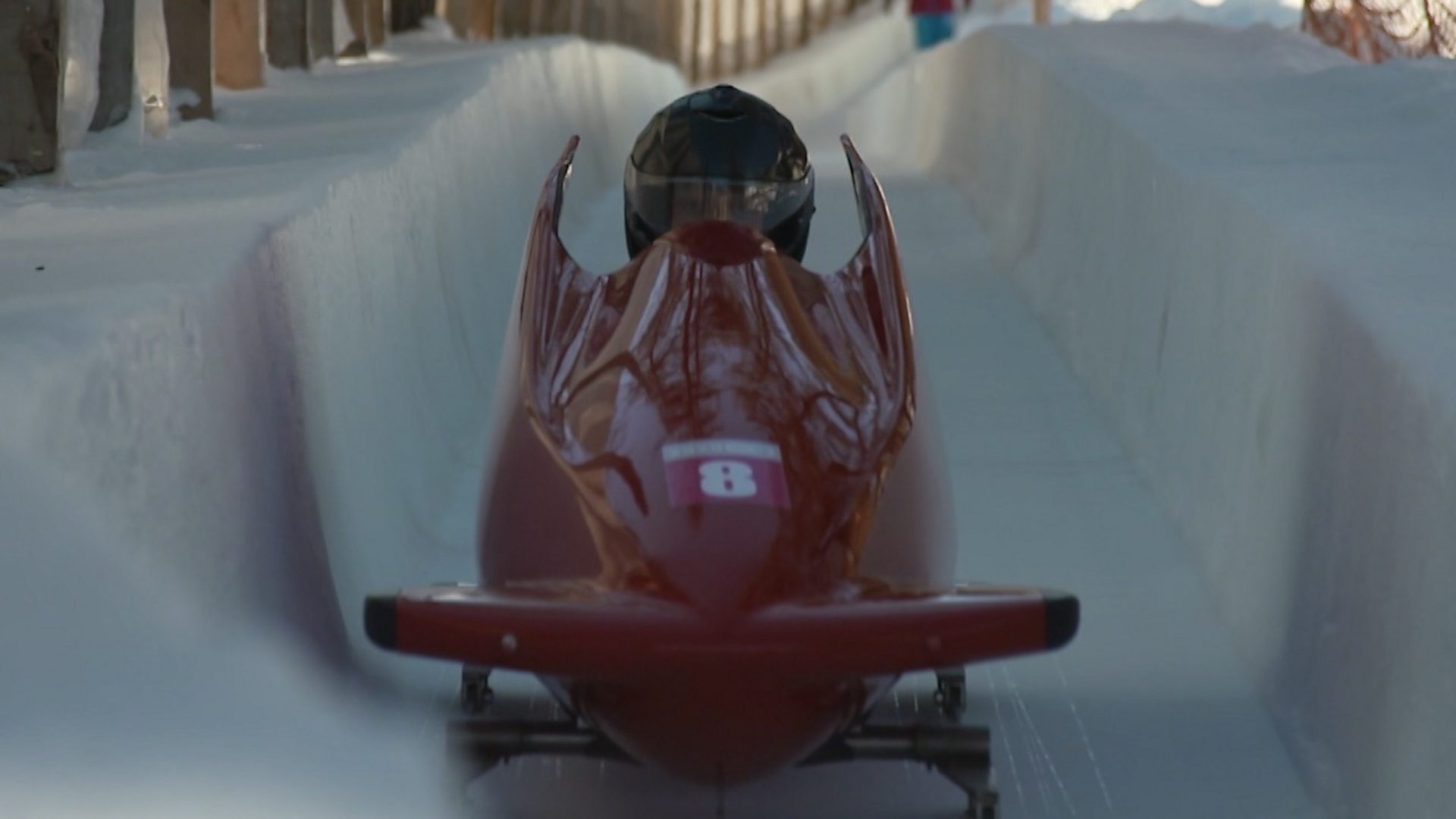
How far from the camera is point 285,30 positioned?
24.2 feet

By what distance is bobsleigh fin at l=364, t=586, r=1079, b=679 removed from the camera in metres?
2.03

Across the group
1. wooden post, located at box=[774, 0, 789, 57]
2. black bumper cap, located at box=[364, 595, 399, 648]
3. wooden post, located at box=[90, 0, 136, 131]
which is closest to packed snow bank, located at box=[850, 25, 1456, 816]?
black bumper cap, located at box=[364, 595, 399, 648]

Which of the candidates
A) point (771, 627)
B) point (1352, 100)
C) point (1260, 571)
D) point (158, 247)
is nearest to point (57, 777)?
point (771, 627)

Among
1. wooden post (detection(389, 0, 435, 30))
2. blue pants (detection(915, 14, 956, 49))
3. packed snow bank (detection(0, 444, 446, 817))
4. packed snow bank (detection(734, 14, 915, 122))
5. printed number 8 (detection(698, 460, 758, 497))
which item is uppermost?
printed number 8 (detection(698, 460, 758, 497))

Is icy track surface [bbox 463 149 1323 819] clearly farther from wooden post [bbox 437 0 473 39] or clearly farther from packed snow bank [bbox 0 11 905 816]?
wooden post [bbox 437 0 473 39]

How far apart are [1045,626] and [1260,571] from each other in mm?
1357

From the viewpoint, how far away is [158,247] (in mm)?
3207

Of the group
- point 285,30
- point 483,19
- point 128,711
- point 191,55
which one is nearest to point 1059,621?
point 128,711

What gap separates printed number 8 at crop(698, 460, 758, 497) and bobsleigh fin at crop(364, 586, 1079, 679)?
189mm

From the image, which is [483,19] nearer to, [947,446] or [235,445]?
[947,446]

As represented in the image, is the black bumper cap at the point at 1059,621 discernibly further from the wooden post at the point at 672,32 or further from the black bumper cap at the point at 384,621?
the wooden post at the point at 672,32

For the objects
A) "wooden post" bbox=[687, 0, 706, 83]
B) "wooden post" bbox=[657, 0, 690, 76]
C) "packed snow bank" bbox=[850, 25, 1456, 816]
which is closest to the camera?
"packed snow bank" bbox=[850, 25, 1456, 816]

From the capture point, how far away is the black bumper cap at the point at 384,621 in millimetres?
2031

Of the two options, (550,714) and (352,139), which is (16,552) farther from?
(352,139)
